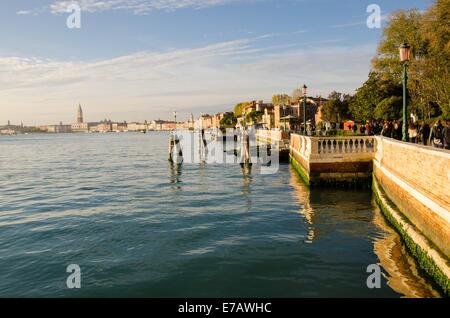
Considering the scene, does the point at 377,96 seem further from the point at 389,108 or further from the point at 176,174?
the point at 176,174

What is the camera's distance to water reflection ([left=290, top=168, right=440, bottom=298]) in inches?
328

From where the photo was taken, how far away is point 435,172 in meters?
8.88

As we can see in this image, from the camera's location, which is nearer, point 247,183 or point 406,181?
point 406,181

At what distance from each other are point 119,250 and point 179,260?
6.22 feet

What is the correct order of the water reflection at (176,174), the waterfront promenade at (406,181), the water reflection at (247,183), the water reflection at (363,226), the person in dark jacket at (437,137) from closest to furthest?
the waterfront promenade at (406,181)
the water reflection at (363,226)
the person in dark jacket at (437,137)
the water reflection at (247,183)
the water reflection at (176,174)

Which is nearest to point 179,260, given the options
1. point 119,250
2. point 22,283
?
point 119,250

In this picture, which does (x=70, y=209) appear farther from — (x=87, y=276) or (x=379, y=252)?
(x=379, y=252)

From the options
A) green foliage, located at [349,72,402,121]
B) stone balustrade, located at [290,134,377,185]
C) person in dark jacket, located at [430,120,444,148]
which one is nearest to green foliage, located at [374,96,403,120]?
green foliage, located at [349,72,402,121]

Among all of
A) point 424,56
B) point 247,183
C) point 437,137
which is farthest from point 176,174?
point 424,56

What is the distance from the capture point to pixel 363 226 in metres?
12.8

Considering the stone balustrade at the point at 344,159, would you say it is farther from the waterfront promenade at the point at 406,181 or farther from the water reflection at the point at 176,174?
the water reflection at the point at 176,174

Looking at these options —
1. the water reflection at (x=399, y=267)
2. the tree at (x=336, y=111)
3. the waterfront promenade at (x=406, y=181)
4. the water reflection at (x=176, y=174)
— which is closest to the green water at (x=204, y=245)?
the water reflection at (x=399, y=267)

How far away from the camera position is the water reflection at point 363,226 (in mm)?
8344

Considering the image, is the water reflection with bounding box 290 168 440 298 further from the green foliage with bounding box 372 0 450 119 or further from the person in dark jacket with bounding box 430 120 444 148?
the green foliage with bounding box 372 0 450 119
